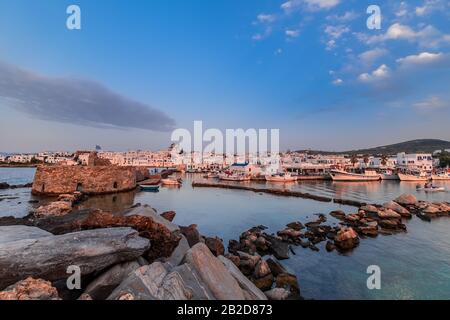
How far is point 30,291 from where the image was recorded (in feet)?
15.2

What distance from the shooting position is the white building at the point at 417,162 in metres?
79.2

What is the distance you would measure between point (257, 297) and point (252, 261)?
4862 millimetres

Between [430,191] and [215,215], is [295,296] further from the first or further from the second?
[430,191]

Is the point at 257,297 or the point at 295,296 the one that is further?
the point at 295,296

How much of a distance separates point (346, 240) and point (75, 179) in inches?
1326

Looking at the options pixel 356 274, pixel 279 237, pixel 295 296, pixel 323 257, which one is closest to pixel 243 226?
pixel 279 237

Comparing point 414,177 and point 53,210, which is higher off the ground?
point 53,210

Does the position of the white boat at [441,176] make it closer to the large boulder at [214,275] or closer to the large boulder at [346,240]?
the large boulder at [346,240]

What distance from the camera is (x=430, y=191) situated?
4272 cm

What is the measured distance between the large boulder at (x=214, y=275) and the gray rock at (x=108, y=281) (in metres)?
1.57

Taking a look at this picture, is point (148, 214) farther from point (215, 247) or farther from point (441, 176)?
point (441, 176)

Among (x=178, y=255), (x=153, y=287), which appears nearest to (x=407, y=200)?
(x=178, y=255)

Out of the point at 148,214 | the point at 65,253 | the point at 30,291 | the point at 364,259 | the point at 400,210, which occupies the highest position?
the point at 65,253

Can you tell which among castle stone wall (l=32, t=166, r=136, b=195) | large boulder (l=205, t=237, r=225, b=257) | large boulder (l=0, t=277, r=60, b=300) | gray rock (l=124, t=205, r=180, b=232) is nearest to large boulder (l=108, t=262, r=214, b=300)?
large boulder (l=0, t=277, r=60, b=300)
